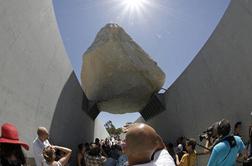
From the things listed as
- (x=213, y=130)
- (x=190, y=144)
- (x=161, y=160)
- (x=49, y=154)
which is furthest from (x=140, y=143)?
(x=190, y=144)

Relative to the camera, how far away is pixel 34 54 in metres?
9.53

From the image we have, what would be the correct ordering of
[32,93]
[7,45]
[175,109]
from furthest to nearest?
[175,109] → [32,93] → [7,45]

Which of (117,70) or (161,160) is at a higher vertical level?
(161,160)

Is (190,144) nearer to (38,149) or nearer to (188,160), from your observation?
(188,160)

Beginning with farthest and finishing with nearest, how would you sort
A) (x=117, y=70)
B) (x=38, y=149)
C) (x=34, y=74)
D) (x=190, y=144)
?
(x=117, y=70) → (x=34, y=74) → (x=190, y=144) → (x=38, y=149)

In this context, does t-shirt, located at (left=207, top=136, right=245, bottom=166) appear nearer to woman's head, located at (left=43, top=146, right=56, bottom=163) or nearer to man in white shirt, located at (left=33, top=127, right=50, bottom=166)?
woman's head, located at (left=43, top=146, right=56, bottom=163)

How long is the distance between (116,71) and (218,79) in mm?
6563

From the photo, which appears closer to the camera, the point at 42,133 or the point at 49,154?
the point at 49,154

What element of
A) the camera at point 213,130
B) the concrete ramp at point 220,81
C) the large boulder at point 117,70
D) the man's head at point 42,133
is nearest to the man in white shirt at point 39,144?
the man's head at point 42,133

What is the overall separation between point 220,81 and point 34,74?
5659 mm

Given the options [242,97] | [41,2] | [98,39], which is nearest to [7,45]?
[41,2]

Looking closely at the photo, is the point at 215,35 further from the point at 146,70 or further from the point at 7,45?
the point at 7,45

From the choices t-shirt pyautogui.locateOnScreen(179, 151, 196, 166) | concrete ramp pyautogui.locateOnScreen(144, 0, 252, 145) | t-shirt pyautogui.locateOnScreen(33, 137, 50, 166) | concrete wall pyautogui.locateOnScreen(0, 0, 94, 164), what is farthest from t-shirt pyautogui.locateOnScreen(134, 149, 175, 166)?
concrete ramp pyautogui.locateOnScreen(144, 0, 252, 145)

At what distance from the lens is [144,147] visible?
192 cm
